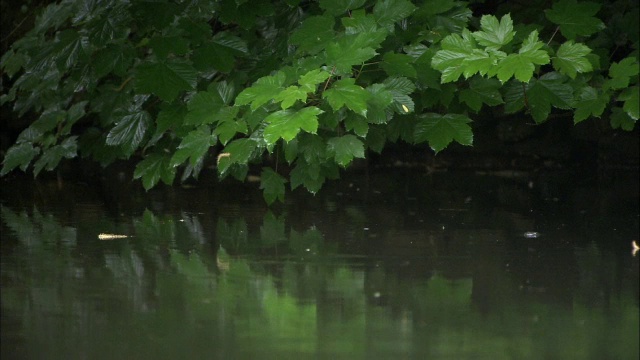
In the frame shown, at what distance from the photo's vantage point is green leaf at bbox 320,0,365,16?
364 centimetres

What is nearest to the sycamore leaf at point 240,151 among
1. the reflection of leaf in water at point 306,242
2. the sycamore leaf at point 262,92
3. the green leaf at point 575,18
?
the sycamore leaf at point 262,92

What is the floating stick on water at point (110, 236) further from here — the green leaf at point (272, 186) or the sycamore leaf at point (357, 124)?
the sycamore leaf at point (357, 124)

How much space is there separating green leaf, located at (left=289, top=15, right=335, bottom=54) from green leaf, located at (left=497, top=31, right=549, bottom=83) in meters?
0.69

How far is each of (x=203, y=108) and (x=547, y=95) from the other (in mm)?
1306

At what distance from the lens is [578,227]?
4.22 meters

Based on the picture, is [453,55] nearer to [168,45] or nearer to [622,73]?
[622,73]

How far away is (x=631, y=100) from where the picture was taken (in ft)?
11.8

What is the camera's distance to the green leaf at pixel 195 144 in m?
3.59

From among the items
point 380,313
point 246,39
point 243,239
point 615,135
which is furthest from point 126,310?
point 615,135

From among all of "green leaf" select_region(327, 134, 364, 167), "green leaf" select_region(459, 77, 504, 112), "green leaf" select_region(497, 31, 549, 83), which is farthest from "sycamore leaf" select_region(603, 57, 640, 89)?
"green leaf" select_region(327, 134, 364, 167)

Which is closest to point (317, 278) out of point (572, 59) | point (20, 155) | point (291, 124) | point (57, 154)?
point (291, 124)

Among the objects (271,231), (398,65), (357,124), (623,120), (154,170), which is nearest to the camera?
(357,124)

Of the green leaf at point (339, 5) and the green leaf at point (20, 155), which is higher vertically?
the green leaf at point (339, 5)

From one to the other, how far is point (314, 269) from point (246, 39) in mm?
1406
